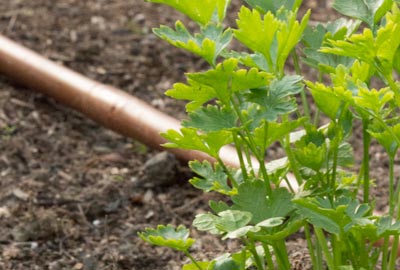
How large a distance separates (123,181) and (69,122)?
19.6 inches

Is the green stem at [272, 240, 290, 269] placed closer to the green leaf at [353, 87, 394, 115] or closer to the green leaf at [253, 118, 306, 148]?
the green leaf at [253, 118, 306, 148]

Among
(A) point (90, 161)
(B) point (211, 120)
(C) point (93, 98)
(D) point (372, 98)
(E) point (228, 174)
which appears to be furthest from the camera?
(C) point (93, 98)

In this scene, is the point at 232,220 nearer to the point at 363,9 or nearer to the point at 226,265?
the point at 226,265

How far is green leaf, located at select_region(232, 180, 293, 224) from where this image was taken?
Result: 1.54 meters

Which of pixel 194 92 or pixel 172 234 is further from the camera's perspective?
pixel 172 234

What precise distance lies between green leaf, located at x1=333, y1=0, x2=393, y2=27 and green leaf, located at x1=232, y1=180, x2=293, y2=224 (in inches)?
12.7

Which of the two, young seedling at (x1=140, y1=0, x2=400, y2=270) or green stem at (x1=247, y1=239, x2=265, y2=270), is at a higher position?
young seedling at (x1=140, y1=0, x2=400, y2=270)

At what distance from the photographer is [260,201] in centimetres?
154

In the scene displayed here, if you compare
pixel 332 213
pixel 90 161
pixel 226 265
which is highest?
pixel 332 213

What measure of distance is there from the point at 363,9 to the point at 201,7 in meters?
0.29

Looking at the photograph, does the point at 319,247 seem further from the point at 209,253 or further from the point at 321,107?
the point at 209,253

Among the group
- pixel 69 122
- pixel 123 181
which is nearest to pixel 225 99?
pixel 123 181

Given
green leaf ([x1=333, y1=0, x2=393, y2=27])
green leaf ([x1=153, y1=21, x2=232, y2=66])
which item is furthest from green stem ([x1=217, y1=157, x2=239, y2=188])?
green leaf ([x1=333, y1=0, x2=393, y2=27])

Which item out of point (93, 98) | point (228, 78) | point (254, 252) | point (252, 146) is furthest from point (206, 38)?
point (93, 98)
